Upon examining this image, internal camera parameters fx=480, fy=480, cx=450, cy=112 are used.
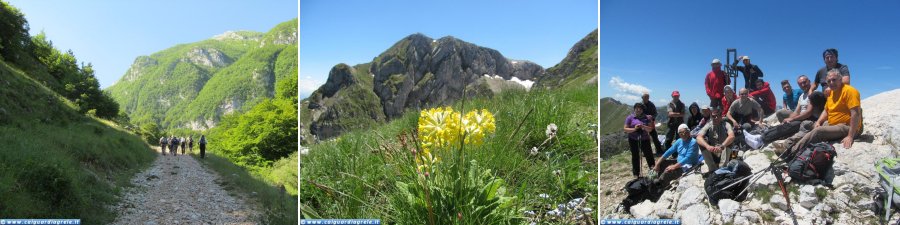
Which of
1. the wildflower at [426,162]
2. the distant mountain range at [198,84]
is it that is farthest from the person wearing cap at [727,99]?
the distant mountain range at [198,84]

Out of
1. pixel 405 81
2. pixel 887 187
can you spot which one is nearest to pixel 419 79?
pixel 405 81

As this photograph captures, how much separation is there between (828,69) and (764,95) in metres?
0.55

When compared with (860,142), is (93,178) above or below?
below

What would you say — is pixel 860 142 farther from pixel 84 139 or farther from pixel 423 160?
pixel 84 139

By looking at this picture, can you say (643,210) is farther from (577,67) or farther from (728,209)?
(577,67)

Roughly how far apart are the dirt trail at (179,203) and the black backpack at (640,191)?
27.5 ft

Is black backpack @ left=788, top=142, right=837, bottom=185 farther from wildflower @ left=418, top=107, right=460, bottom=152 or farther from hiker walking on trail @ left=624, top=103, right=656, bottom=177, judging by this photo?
wildflower @ left=418, top=107, right=460, bottom=152

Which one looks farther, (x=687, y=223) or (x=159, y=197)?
(x=159, y=197)

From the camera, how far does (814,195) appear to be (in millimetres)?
4055

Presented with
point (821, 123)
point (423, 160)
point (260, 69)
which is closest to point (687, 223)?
point (821, 123)

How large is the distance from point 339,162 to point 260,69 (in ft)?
372

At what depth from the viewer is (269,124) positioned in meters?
27.9

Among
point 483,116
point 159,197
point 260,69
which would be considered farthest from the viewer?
point 260,69

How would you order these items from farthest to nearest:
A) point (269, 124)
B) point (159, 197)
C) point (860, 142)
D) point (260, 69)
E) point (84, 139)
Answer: point (260, 69) < point (269, 124) < point (84, 139) < point (159, 197) < point (860, 142)
